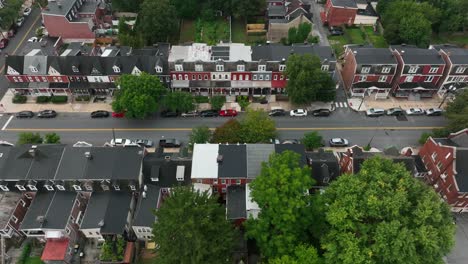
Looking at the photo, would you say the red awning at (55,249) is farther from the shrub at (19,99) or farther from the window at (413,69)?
the window at (413,69)

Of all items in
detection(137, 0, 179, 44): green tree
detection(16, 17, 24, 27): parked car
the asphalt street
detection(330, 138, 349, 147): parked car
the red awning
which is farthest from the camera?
detection(16, 17, 24, 27): parked car

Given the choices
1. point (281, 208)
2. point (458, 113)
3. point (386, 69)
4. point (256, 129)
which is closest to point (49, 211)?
point (281, 208)

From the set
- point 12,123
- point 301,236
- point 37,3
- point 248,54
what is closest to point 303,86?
point 248,54

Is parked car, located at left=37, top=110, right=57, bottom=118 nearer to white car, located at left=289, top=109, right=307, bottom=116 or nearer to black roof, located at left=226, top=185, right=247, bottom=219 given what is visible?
black roof, located at left=226, top=185, right=247, bottom=219

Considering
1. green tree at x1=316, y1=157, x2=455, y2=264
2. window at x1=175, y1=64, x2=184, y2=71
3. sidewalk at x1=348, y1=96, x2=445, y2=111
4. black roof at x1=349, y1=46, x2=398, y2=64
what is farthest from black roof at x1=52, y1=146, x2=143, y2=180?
black roof at x1=349, y1=46, x2=398, y2=64

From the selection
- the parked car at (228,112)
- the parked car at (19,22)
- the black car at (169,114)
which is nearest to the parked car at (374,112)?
the parked car at (228,112)
